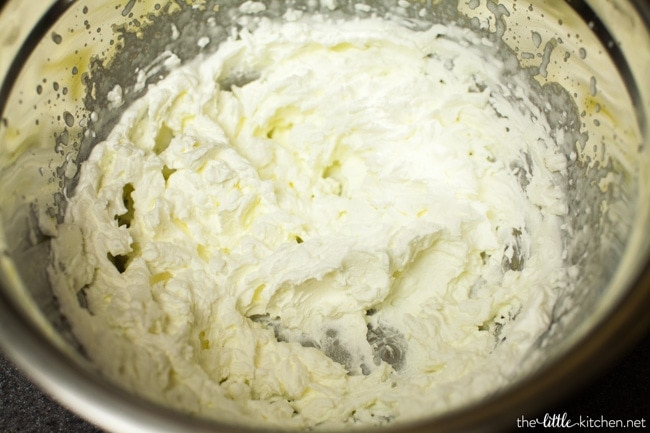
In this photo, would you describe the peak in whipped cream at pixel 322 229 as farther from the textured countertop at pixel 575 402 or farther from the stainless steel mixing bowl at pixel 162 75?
the textured countertop at pixel 575 402

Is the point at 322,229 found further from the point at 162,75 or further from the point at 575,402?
the point at 575,402

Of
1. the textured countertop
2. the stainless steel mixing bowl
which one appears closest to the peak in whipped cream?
the stainless steel mixing bowl

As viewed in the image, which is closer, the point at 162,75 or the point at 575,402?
the point at 575,402

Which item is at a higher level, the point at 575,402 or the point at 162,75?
the point at 162,75

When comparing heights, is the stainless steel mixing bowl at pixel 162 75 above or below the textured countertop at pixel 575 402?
above

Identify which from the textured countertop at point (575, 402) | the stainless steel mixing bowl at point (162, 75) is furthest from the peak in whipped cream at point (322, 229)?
the textured countertop at point (575, 402)

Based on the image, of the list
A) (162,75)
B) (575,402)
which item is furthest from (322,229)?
(575,402)
